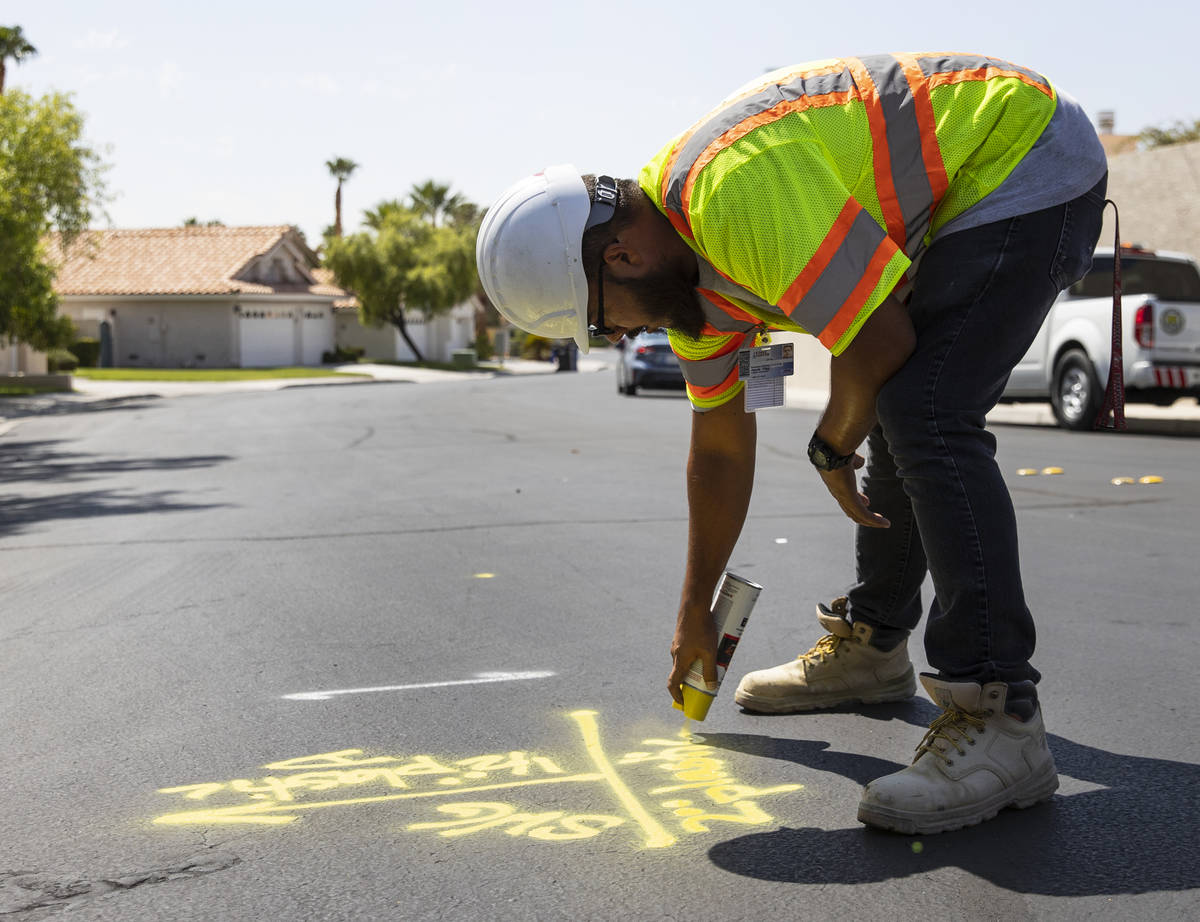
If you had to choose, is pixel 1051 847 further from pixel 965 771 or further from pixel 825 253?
pixel 825 253

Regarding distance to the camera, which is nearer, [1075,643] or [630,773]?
[630,773]

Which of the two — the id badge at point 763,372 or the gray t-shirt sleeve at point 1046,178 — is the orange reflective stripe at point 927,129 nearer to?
the gray t-shirt sleeve at point 1046,178

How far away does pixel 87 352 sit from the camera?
4788 cm

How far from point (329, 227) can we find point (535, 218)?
8447cm

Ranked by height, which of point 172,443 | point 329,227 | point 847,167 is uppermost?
point 329,227

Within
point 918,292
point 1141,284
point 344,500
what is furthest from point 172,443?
point 918,292

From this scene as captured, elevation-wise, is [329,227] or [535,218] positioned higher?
[329,227]

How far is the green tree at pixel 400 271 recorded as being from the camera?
56.9 m

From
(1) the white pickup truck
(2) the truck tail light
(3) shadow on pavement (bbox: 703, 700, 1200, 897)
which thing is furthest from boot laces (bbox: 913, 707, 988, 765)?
(2) the truck tail light

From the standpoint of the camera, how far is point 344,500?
29.4ft

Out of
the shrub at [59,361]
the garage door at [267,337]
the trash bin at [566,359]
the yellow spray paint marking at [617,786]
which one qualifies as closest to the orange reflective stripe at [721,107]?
the yellow spray paint marking at [617,786]

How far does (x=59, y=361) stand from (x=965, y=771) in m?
41.6

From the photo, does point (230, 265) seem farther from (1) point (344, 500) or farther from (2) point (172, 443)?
(1) point (344, 500)

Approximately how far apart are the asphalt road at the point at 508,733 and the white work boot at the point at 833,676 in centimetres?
7
